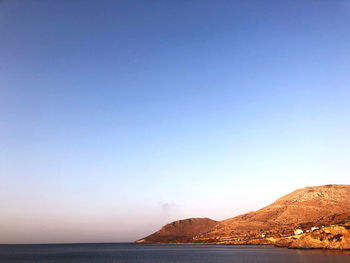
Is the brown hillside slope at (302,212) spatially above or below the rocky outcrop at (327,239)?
above

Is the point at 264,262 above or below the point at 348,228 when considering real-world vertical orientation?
below

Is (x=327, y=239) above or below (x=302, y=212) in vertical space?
below

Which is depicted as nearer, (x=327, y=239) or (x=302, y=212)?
(x=327, y=239)

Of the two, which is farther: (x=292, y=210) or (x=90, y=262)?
(x=292, y=210)

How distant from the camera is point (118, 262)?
91750 millimetres

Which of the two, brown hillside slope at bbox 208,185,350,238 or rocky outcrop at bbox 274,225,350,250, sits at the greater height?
brown hillside slope at bbox 208,185,350,238

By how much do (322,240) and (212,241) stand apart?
11281 cm

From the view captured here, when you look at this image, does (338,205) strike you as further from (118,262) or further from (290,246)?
(118,262)

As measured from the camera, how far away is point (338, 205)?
177 metres

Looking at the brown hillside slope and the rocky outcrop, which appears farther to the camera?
the brown hillside slope

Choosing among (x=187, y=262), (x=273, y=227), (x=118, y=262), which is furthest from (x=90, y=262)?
(x=273, y=227)

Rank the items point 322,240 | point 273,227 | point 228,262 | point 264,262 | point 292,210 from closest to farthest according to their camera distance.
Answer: point 264,262, point 228,262, point 322,240, point 273,227, point 292,210

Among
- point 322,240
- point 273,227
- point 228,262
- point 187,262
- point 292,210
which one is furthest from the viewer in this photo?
point 292,210

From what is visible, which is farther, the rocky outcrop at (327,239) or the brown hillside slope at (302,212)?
Answer: the brown hillside slope at (302,212)
